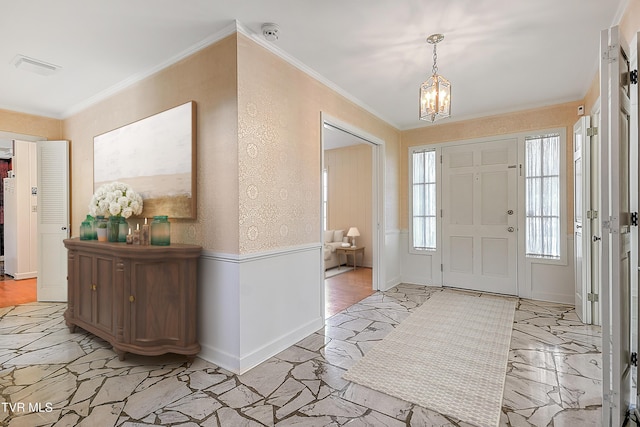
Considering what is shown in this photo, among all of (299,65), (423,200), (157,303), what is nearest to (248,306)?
(157,303)

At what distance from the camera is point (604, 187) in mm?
1704

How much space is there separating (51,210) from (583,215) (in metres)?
6.51

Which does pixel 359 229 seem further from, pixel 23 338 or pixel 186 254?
pixel 23 338

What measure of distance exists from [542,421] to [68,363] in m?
3.38

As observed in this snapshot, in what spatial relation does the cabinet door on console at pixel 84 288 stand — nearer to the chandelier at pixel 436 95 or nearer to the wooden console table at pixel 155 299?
the wooden console table at pixel 155 299

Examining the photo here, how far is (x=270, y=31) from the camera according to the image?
244 cm

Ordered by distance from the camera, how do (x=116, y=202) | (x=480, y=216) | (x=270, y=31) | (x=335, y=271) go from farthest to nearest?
(x=335, y=271) → (x=480, y=216) → (x=116, y=202) → (x=270, y=31)

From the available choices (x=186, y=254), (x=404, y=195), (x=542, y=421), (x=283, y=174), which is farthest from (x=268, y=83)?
(x=404, y=195)

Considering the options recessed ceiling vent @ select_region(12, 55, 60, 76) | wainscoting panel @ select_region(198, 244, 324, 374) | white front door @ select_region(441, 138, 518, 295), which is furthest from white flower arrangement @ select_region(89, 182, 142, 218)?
white front door @ select_region(441, 138, 518, 295)

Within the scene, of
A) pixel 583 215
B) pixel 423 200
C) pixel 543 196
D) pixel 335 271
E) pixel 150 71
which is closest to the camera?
pixel 150 71

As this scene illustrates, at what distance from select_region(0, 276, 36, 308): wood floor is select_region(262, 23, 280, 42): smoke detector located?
480 centimetres

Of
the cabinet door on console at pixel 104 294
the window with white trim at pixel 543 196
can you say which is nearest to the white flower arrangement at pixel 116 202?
the cabinet door on console at pixel 104 294

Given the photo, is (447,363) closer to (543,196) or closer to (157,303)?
(157,303)

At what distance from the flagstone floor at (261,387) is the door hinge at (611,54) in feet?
6.57
